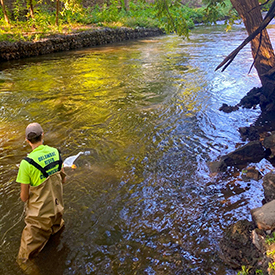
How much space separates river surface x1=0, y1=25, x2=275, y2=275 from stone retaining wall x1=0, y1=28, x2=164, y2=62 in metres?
4.38

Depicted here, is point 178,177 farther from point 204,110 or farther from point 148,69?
point 148,69

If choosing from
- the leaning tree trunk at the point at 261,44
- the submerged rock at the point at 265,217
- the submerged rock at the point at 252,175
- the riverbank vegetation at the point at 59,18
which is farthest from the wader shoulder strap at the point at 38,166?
the riverbank vegetation at the point at 59,18

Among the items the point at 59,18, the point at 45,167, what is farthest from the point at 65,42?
the point at 45,167

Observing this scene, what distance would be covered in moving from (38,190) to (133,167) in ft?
7.60

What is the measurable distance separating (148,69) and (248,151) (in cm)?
880

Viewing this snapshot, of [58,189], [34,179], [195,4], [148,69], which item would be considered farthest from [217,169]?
[195,4]

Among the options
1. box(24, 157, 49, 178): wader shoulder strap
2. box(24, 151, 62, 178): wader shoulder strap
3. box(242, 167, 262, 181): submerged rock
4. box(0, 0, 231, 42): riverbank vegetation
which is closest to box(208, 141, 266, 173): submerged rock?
box(242, 167, 262, 181): submerged rock

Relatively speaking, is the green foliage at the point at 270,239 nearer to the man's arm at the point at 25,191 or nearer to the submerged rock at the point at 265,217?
the submerged rock at the point at 265,217

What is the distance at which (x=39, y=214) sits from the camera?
3.15m

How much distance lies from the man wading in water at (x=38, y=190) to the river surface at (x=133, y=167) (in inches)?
8.9

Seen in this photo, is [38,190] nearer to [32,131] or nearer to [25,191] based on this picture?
[25,191]

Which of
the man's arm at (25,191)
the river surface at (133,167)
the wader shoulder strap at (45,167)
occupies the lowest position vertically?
the river surface at (133,167)

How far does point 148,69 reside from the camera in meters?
13.1

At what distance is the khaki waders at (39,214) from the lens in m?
3.16
